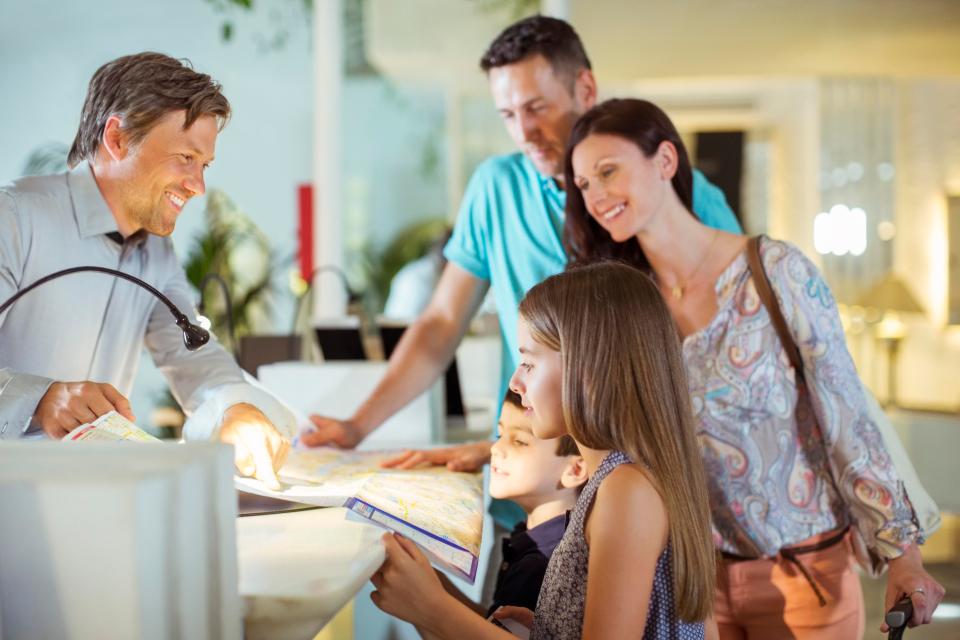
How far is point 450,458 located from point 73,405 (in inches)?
28.1

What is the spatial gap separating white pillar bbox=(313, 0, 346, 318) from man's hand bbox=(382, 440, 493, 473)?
12.3ft

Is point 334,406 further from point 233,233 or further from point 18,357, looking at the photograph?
point 233,233

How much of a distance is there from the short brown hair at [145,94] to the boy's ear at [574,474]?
75 centimetres

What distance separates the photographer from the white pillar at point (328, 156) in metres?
5.48

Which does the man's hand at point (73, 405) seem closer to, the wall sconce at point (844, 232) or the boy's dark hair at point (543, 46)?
the boy's dark hair at point (543, 46)

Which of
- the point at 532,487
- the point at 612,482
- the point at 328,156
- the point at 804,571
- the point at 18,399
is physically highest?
the point at 328,156

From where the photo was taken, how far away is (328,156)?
549cm

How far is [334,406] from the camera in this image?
7.83ft

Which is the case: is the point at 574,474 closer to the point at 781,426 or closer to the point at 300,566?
the point at 781,426

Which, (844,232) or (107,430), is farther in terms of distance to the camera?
(844,232)

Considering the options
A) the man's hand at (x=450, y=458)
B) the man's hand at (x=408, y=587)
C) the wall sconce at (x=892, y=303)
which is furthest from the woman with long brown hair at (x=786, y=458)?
the wall sconce at (x=892, y=303)

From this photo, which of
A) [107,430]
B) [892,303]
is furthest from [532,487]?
[892,303]

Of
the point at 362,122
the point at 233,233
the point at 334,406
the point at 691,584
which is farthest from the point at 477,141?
the point at 691,584

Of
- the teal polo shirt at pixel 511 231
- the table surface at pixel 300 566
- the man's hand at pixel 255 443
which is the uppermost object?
the teal polo shirt at pixel 511 231
